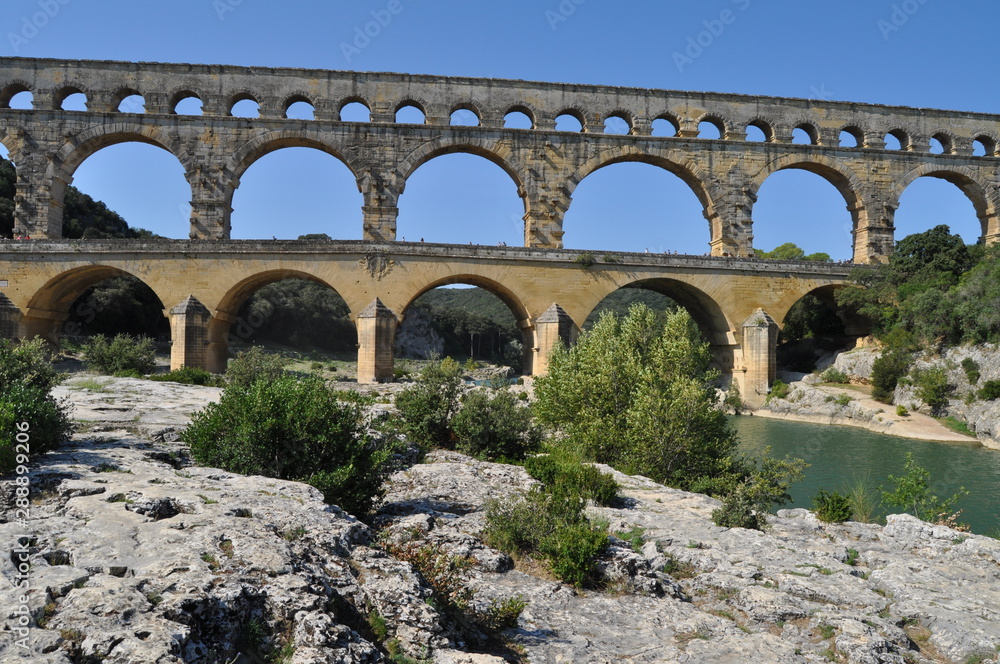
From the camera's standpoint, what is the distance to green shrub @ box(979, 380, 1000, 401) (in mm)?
20781

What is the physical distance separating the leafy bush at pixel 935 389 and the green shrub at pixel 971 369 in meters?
0.66

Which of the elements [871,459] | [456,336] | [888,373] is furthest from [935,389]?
[456,336]

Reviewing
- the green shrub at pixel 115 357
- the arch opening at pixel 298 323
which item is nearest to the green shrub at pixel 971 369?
the green shrub at pixel 115 357

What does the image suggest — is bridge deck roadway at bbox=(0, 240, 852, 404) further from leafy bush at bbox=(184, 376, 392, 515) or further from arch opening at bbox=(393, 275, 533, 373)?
arch opening at bbox=(393, 275, 533, 373)

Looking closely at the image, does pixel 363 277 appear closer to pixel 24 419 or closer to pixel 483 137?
pixel 483 137

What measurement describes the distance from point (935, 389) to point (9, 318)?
34196 mm

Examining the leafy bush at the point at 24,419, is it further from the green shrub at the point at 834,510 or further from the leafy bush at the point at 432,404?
the green shrub at the point at 834,510

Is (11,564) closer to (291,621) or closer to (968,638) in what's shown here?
(291,621)

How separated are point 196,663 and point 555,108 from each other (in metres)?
28.9

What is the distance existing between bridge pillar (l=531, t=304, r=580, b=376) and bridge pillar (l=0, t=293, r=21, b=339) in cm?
1945

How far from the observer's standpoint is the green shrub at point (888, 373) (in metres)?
24.2

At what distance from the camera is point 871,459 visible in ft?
57.2

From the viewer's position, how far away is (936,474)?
15.7 metres

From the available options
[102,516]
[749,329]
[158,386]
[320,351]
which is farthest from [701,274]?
[320,351]
